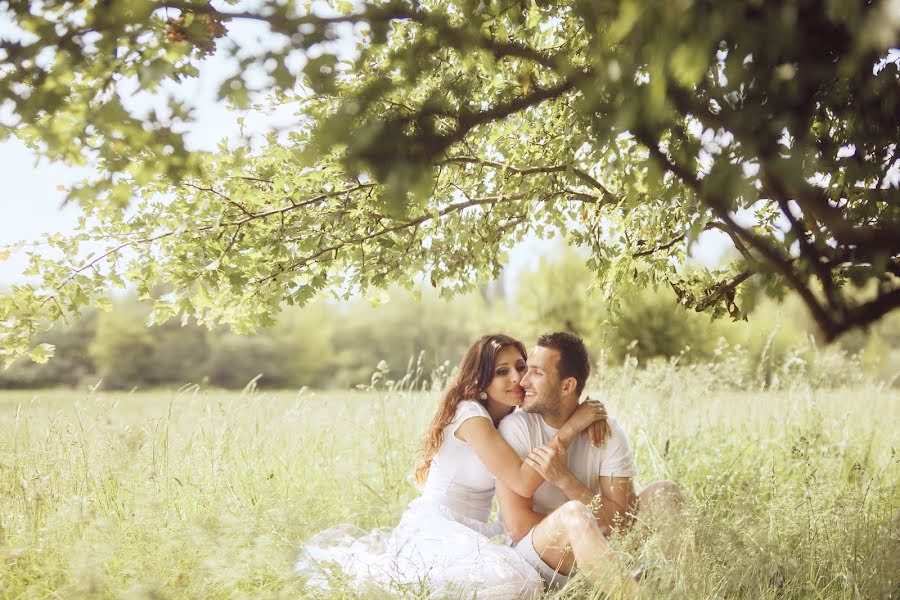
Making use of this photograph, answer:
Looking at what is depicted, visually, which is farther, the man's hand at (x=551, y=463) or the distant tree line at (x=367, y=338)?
the distant tree line at (x=367, y=338)

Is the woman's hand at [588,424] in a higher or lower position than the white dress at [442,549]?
higher

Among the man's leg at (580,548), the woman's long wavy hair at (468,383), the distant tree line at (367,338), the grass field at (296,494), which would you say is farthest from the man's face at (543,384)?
the distant tree line at (367,338)

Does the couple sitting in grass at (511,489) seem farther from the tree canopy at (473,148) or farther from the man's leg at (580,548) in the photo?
the tree canopy at (473,148)

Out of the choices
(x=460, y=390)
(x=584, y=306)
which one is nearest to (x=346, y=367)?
(x=584, y=306)

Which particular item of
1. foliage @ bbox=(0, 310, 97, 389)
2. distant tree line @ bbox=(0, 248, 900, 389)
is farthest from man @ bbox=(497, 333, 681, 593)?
foliage @ bbox=(0, 310, 97, 389)

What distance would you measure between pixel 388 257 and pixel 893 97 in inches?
97.4

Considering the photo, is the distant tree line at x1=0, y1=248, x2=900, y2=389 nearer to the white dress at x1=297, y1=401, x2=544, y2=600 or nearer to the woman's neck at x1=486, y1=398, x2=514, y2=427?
the woman's neck at x1=486, y1=398, x2=514, y2=427

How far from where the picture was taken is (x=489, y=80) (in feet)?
10.7

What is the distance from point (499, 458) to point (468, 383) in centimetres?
52

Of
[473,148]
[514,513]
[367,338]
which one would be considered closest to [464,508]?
[514,513]

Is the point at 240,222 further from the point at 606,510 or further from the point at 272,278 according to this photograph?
the point at 606,510

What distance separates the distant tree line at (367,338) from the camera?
16688mm

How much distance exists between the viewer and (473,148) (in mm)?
3750

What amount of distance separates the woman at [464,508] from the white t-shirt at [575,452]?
14 centimetres
